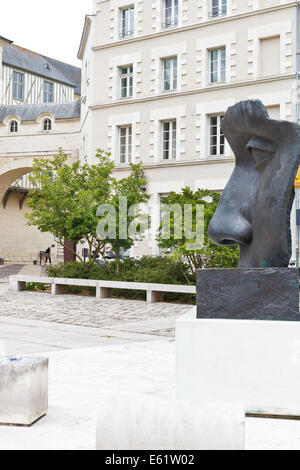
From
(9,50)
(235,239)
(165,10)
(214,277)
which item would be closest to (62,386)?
(214,277)

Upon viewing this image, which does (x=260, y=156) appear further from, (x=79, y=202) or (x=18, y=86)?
(x=18, y=86)

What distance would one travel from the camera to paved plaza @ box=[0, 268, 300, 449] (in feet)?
12.5

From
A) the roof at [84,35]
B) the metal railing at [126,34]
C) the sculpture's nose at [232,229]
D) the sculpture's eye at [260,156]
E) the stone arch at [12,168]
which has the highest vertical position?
the roof at [84,35]

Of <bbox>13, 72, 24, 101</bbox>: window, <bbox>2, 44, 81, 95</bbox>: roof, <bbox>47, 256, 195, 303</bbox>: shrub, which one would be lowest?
<bbox>47, 256, 195, 303</bbox>: shrub

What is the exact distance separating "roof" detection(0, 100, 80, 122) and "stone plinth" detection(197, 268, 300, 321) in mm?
28304

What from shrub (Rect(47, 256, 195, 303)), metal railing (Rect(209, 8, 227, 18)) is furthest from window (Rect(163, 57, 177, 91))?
shrub (Rect(47, 256, 195, 303))

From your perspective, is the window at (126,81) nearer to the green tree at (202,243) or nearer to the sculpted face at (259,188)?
the green tree at (202,243)

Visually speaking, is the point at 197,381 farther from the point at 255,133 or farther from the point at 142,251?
the point at 142,251

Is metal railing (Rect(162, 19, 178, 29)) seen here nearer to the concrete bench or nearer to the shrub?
the shrub

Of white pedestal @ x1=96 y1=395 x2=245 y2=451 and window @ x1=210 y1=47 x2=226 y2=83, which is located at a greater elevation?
window @ x1=210 y1=47 x2=226 y2=83

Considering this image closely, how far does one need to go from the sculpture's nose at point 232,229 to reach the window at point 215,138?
730 inches

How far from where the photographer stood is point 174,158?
81.4ft

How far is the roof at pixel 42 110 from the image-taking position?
32.5 meters

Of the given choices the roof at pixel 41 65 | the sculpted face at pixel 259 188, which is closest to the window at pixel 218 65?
the sculpted face at pixel 259 188
